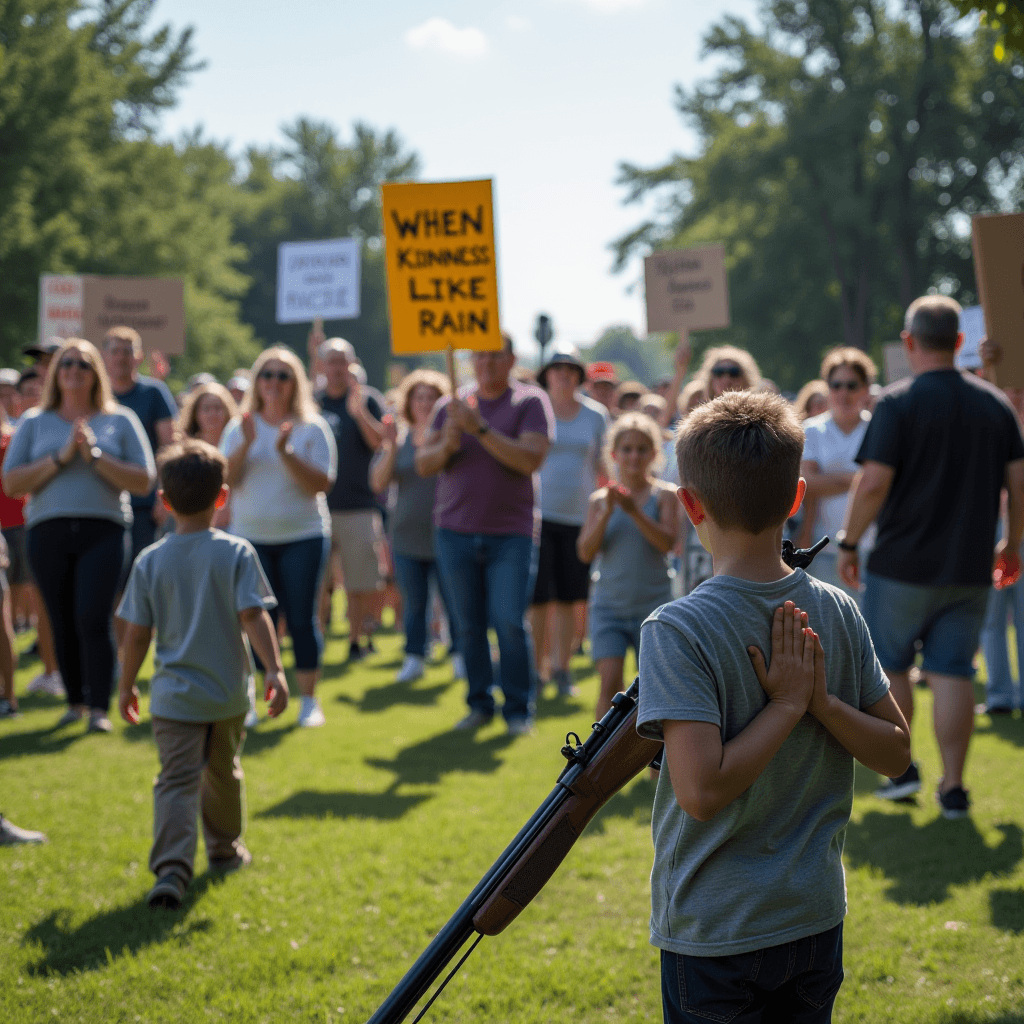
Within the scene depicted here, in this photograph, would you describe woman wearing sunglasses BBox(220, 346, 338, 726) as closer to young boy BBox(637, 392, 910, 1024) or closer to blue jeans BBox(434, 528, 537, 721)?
blue jeans BBox(434, 528, 537, 721)

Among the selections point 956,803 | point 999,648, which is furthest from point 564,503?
point 956,803

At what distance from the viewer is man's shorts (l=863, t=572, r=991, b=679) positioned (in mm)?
5133

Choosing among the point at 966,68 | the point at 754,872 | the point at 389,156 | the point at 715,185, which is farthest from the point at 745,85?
the point at 754,872

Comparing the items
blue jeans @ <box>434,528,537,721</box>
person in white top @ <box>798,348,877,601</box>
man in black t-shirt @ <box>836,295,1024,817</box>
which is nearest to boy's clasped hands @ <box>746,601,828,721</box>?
man in black t-shirt @ <box>836,295,1024,817</box>

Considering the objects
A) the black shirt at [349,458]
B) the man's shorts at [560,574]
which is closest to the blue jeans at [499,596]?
the man's shorts at [560,574]

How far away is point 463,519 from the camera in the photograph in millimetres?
6918

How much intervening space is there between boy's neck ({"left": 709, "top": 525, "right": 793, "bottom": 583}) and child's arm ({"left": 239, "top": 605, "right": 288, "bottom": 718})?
259 cm

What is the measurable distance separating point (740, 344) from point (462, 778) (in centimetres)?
3455

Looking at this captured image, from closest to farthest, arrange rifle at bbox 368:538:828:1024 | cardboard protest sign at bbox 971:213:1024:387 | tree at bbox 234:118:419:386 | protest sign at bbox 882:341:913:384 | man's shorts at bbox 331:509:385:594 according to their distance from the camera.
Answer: rifle at bbox 368:538:828:1024
cardboard protest sign at bbox 971:213:1024:387
man's shorts at bbox 331:509:385:594
protest sign at bbox 882:341:913:384
tree at bbox 234:118:419:386

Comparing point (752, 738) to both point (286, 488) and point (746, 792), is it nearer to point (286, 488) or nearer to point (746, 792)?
point (746, 792)

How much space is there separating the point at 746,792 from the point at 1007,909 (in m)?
2.70

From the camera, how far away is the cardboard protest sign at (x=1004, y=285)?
5434mm

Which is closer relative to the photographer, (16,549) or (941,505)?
(941,505)

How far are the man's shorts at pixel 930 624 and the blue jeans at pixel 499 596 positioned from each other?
2.34 metres
